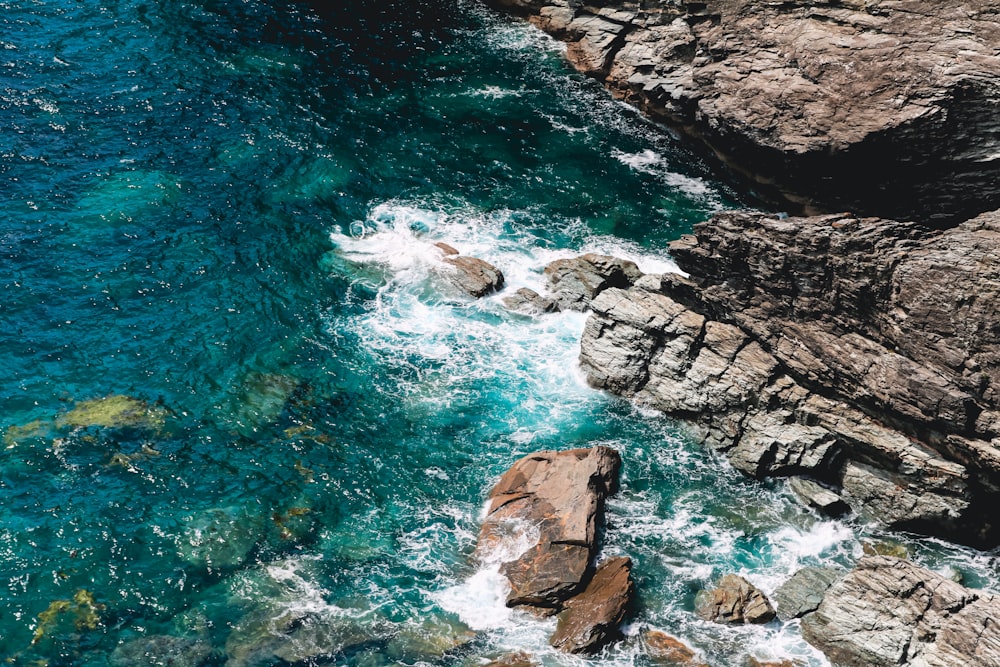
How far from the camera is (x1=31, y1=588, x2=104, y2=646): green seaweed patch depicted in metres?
35.3

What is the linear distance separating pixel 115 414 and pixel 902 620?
35761mm

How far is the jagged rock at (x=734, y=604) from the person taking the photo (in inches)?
1438

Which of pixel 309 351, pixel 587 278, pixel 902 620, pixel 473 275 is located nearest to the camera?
pixel 902 620

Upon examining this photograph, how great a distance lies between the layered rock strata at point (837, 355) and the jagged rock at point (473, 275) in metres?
6.97

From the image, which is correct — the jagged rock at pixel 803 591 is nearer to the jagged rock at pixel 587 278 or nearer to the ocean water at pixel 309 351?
the ocean water at pixel 309 351

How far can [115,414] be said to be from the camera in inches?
1693

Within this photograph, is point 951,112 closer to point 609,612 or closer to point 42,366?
point 609,612

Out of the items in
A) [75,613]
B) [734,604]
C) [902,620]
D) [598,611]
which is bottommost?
[75,613]

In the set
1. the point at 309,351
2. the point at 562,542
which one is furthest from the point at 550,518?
the point at 309,351

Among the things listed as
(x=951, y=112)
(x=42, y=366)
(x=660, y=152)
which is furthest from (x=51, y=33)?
(x=951, y=112)

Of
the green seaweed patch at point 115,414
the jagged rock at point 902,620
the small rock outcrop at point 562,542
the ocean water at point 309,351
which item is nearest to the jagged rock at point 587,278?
the ocean water at point 309,351

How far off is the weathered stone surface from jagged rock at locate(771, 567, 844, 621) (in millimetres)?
6179

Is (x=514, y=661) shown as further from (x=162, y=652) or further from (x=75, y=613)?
(x=75, y=613)

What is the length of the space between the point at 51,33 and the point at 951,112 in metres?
61.5
